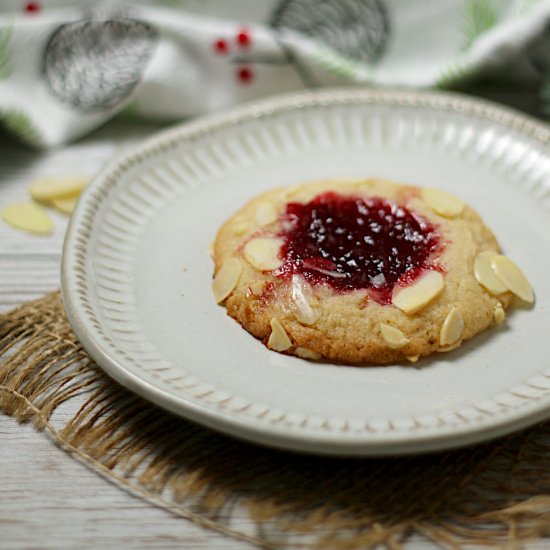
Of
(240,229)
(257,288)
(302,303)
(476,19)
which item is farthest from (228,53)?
(302,303)

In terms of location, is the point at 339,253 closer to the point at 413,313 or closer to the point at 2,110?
the point at 413,313

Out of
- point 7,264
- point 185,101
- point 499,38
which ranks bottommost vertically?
point 7,264

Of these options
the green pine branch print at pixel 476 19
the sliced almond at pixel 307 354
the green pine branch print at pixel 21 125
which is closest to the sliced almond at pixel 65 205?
the green pine branch print at pixel 21 125

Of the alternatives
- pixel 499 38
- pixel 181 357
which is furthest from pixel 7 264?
pixel 499 38

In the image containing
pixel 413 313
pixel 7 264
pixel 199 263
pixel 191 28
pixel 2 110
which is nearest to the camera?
pixel 413 313

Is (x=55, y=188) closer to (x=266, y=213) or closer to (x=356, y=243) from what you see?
(x=266, y=213)

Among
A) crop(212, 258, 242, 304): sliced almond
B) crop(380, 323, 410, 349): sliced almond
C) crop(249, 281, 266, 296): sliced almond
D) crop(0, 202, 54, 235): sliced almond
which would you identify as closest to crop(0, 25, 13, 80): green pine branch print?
crop(0, 202, 54, 235): sliced almond
